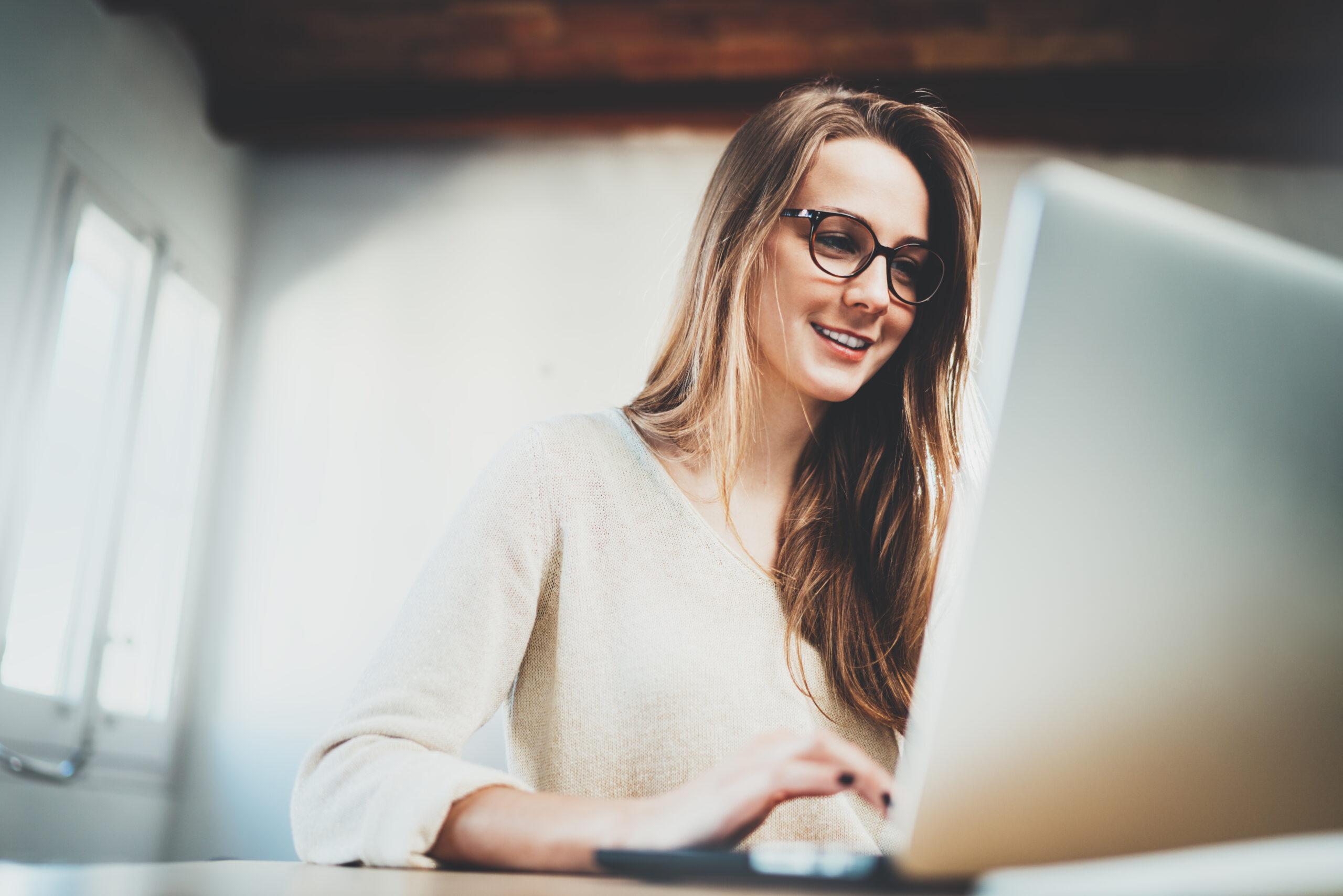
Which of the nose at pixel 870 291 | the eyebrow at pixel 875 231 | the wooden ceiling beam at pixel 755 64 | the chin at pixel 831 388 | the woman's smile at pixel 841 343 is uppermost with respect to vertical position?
the wooden ceiling beam at pixel 755 64

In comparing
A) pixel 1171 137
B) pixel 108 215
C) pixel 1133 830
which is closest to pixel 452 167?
pixel 108 215

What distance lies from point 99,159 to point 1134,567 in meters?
3.31

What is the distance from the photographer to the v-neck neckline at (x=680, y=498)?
1.10m

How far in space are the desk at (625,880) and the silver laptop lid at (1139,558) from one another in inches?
1.0

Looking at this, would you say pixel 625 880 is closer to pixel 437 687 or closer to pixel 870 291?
pixel 437 687

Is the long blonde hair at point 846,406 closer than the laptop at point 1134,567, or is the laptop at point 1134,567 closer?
the laptop at point 1134,567

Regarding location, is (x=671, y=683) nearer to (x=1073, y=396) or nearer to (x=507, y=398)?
(x=1073, y=396)

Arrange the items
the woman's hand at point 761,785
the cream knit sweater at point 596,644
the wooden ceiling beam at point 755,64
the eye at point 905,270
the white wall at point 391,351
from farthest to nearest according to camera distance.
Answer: the white wall at point 391,351, the wooden ceiling beam at point 755,64, the eye at point 905,270, the cream knit sweater at point 596,644, the woman's hand at point 761,785

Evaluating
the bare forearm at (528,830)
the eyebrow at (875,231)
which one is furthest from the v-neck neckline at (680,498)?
the bare forearm at (528,830)

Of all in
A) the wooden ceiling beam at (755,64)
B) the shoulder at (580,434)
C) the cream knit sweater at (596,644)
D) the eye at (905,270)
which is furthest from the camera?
the wooden ceiling beam at (755,64)

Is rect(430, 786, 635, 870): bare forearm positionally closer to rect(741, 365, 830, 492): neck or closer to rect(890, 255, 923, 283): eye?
rect(741, 365, 830, 492): neck

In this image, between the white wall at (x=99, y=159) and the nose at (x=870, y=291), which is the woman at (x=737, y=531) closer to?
the nose at (x=870, y=291)

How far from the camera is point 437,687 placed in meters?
0.82

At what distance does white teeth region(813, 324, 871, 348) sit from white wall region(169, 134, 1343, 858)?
95.2 inches
